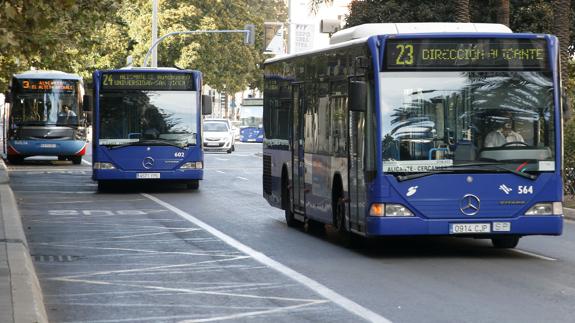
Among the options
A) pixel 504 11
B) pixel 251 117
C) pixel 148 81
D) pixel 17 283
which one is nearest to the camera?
pixel 17 283

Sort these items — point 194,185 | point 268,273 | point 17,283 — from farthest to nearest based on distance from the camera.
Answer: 1. point 194,185
2. point 268,273
3. point 17,283

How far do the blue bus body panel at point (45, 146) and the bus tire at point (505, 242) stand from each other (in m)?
32.7

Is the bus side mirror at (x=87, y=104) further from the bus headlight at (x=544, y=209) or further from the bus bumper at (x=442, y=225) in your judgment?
the bus headlight at (x=544, y=209)

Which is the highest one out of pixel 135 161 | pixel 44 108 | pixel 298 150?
pixel 44 108

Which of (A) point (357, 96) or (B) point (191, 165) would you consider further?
(B) point (191, 165)

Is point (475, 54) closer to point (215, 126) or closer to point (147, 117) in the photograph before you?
point (147, 117)

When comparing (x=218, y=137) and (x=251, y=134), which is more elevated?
(x=218, y=137)

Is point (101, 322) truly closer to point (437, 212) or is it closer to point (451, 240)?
point (437, 212)

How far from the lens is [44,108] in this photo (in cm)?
4891

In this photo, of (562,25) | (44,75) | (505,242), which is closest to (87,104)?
(562,25)

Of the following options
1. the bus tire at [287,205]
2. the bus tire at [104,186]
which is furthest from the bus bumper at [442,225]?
the bus tire at [104,186]

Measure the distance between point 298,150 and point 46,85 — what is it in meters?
29.7

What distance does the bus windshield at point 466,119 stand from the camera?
1619cm

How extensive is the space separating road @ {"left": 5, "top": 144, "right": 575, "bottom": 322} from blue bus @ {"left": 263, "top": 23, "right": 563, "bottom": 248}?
0.58m
